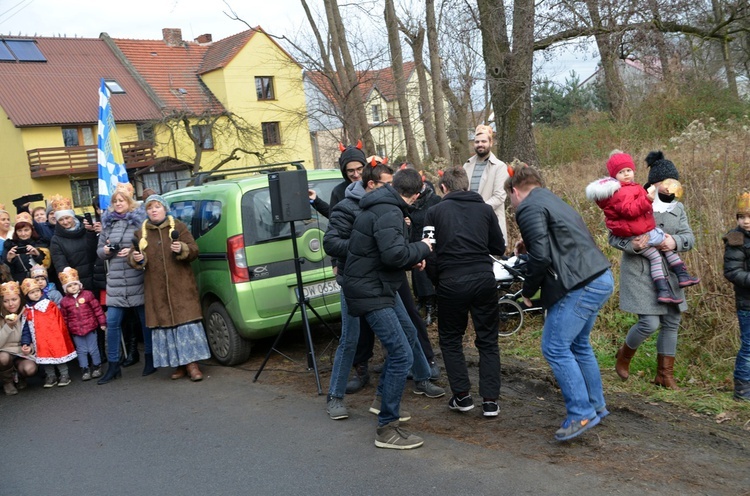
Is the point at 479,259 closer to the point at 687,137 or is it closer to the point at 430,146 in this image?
the point at 687,137

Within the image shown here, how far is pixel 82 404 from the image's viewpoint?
278 inches

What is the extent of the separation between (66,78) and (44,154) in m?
5.49

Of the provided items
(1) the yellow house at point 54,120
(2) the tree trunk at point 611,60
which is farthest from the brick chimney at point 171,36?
(2) the tree trunk at point 611,60

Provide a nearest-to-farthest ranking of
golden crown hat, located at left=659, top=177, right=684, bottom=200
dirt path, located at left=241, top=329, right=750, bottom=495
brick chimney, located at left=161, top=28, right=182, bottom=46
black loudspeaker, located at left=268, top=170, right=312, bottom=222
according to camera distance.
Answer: dirt path, located at left=241, top=329, right=750, bottom=495 < golden crown hat, located at left=659, top=177, right=684, bottom=200 < black loudspeaker, located at left=268, top=170, right=312, bottom=222 < brick chimney, located at left=161, top=28, right=182, bottom=46

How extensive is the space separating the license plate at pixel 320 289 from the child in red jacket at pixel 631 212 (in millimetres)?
3209

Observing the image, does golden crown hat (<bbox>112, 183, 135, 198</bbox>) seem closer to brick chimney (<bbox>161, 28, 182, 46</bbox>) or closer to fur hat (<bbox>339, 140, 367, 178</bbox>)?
fur hat (<bbox>339, 140, 367, 178</bbox>)

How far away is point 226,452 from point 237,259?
2.33 metres

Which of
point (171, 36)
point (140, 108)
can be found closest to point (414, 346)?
point (140, 108)

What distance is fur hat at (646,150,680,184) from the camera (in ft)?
18.4

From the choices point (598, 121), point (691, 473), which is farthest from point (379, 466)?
point (598, 121)

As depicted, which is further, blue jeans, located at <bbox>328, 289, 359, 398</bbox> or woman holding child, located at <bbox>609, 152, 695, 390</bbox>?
blue jeans, located at <bbox>328, 289, 359, 398</bbox>

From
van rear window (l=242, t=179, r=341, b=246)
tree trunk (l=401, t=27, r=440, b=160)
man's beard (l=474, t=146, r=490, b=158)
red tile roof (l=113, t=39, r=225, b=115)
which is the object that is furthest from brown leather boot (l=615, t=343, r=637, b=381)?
red tile roof (l=113, t=39, r=225, b=115)

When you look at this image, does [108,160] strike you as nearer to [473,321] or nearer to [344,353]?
[344,353]

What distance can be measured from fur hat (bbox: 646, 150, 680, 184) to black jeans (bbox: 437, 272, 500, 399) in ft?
5.41
